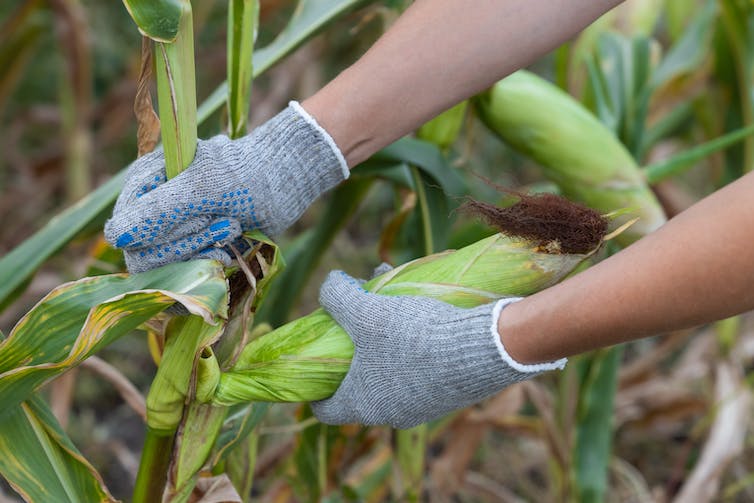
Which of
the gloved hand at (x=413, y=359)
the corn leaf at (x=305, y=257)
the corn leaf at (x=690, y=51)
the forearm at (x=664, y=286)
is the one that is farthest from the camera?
the corn leaf at (x=690, y=51)

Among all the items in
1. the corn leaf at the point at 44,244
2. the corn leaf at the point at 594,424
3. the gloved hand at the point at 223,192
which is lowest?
the corn leaf at the point at 594,424

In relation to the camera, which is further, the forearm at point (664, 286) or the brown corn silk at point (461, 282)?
the brown corn silk at point (461, 282)

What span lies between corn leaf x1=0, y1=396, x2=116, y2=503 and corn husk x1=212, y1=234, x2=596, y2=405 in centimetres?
17

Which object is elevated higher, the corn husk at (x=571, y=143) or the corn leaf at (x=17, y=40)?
the corn leaf at (x=17, y=40)

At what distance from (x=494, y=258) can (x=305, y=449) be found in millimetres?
505

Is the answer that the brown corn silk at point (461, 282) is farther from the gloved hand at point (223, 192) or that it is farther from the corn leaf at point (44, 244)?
the corn leaf at point (44, 244)

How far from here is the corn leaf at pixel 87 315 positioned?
2.28 ft

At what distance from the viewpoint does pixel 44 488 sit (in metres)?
0.79

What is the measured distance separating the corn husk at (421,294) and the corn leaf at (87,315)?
67mm

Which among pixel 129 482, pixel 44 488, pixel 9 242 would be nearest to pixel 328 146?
pixel 44 488

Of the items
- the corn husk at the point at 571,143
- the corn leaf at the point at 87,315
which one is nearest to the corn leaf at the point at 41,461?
the corn leaf at the point at 87,315

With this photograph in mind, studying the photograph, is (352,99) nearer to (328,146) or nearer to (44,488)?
(328,146)

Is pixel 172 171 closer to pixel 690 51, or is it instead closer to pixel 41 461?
pixel 41 461

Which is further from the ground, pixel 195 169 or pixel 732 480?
pixel 195 169
